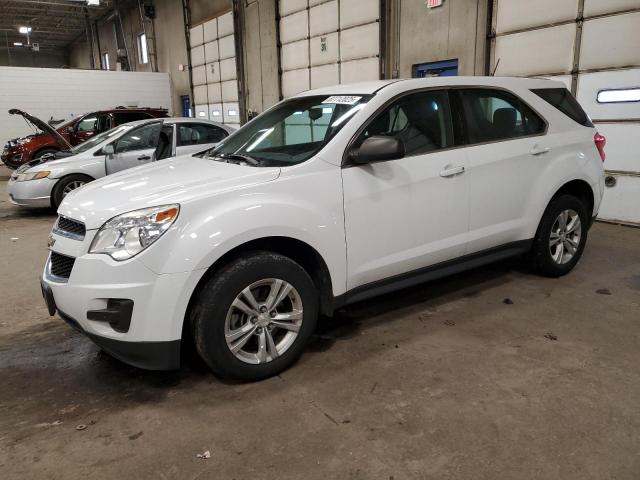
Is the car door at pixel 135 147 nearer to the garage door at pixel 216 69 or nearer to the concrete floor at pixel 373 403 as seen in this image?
the concrete floor at pixel 373 403

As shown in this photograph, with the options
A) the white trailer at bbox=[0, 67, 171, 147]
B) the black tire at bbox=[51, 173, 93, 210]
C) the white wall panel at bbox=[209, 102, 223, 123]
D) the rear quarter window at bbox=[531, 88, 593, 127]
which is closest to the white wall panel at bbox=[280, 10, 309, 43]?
the white wall panel at bbox=[209, 102, 223, 123]

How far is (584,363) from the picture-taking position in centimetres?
282

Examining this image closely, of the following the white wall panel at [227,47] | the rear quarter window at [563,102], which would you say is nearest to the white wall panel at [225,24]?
the white wall panel at [227,47]

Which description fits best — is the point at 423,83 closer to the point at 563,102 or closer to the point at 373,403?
the point at 563,102

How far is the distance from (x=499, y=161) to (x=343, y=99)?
122 centimetres

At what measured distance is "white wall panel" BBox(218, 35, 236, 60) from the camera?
46.4ft

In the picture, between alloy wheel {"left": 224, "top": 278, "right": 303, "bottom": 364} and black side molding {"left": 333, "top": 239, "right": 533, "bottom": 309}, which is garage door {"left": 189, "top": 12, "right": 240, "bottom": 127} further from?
alloy wheel {"left": 224, "top": 278, "right": 303, "bottom": 364}

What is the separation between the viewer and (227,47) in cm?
1445

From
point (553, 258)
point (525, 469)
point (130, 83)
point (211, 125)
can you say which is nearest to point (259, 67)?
point (211, 125)

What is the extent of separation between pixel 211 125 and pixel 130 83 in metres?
12.8

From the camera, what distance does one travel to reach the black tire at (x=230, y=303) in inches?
96.0

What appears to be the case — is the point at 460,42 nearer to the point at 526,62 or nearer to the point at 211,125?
the point at 526,62

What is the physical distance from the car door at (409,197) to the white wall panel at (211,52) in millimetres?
13303

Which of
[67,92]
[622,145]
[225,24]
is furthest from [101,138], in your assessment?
[67,92]
